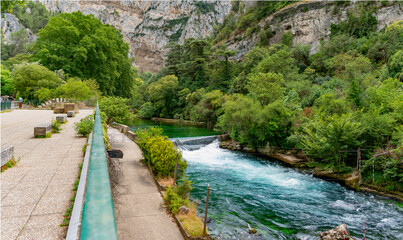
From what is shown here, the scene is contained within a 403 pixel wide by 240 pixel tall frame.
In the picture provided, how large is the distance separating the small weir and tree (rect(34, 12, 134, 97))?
985 inches

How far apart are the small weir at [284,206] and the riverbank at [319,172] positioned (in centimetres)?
50

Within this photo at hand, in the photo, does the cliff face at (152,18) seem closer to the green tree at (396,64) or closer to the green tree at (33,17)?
the green tree at (33,17)

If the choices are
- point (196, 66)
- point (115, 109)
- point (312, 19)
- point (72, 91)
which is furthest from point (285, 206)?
point (312, 19)

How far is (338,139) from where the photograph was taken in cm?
1272

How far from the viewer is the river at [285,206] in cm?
767

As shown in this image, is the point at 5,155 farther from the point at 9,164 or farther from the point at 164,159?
the point at 164,159

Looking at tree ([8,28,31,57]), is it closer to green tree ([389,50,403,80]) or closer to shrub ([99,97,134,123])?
shrub ([99,97,134,123])

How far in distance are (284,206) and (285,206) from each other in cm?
4

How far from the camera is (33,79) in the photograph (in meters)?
28.0

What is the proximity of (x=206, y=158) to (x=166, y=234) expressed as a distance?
12347 millimetres

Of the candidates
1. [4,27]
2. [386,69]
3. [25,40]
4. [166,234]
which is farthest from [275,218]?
[4,27]

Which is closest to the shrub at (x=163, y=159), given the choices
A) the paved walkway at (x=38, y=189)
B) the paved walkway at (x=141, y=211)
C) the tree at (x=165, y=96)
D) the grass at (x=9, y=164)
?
the paved walkway at (x=141, y=211)

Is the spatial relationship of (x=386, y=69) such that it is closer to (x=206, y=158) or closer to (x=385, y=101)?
(x=385, y=101)

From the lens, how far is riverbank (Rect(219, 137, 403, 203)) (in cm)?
1076
